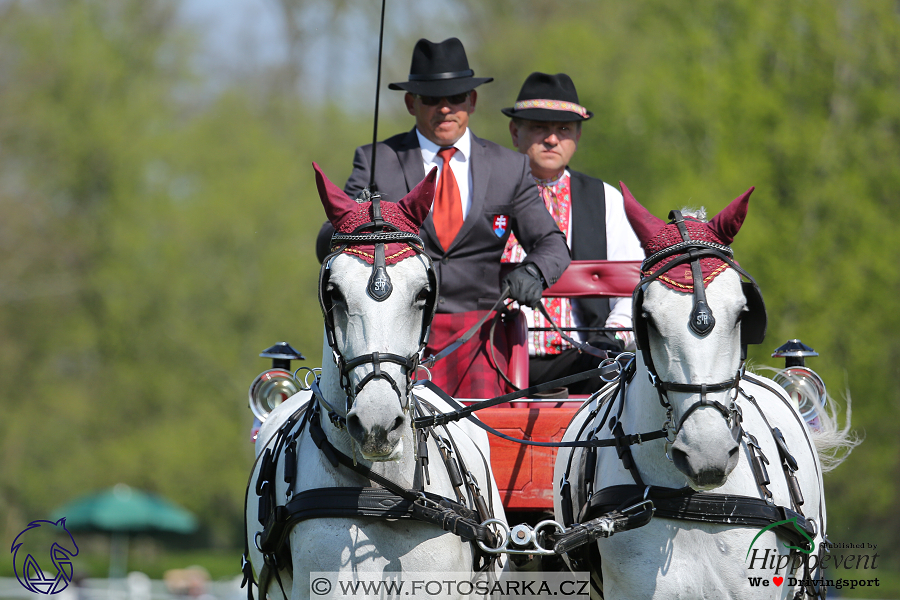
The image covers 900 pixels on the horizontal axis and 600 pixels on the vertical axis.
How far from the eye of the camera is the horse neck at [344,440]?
351 centimetres

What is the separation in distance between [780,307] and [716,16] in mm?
4328

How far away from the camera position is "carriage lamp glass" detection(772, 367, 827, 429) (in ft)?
15.9

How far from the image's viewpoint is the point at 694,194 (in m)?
13.3

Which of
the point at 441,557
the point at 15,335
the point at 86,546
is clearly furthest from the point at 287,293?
the point at 441,557

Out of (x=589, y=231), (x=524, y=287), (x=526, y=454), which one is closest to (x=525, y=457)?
(x=526, y=454)

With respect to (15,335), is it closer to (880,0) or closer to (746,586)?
(880,0)

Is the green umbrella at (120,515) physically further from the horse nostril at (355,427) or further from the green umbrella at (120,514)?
the horse nostril at (355,427)

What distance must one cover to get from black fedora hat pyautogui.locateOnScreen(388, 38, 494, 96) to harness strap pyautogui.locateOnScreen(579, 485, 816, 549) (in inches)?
91.3

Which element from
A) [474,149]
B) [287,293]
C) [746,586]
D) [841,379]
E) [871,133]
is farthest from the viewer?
[287,293]

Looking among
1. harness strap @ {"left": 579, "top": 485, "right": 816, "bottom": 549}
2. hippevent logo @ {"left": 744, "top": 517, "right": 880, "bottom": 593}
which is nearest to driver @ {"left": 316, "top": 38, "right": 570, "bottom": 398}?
harness strap @ {"left": 579, "top": 485, "right": 816, "bottom": 549}

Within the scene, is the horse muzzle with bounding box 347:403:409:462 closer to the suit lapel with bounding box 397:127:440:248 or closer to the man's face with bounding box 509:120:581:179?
the suit lapel with bounding box 397:127:440:248

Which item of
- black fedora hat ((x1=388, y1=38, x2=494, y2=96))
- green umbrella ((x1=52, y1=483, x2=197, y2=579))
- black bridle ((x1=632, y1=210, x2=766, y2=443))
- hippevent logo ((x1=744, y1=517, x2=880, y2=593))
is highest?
black fedora hat ((x1=388, y1=38, x2=494, y2=96))

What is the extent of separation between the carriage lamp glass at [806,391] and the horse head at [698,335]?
61.9 inches

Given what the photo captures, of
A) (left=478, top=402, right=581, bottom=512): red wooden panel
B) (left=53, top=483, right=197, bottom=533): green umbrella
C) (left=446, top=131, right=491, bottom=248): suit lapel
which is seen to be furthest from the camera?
(left=53, top=483, right=197, bottom=533): green umbrella
